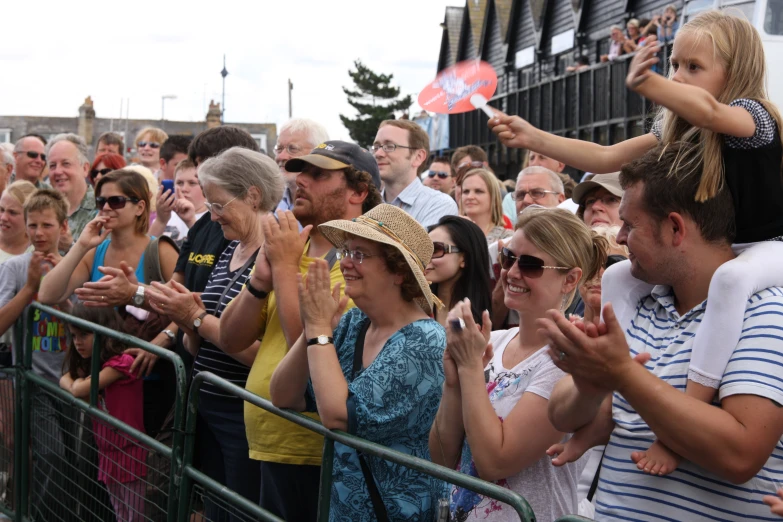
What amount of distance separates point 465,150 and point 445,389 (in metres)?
6.63

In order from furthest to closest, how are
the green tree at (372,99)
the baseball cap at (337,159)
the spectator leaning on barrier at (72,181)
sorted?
the green tree at (372,99)
the spectator leaning on barrier at (72,181)
the baseball cap at (337,159)

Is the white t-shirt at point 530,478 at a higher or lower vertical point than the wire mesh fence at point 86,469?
higher

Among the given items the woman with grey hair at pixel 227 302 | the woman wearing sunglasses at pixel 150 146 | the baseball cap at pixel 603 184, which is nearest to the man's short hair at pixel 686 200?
the woman with grey hair at pixel 227 302

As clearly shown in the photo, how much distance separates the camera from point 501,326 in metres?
4.55

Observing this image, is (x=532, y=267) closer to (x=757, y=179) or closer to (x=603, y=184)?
(x=757, y=179)

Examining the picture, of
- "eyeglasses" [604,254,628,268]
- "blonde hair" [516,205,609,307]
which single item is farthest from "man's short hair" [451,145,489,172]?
"blonde hair" [516,205,609,307]

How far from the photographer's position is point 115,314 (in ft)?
16.4

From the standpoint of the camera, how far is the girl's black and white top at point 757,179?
2.16 m

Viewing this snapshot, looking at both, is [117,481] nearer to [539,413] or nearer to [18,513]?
[18,513]

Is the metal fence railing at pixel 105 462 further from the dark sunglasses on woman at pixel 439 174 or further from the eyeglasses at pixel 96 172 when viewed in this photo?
the dark sunglasses on woman at pixel 439 174

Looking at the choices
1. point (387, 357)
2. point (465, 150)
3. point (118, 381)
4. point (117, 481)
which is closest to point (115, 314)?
point (118, 381)

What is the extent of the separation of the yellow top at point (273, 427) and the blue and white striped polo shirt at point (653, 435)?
1419mm

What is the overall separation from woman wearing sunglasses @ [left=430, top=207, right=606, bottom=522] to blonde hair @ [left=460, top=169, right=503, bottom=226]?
299cm

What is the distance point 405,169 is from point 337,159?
2.17 meters
